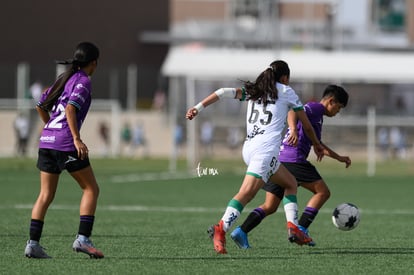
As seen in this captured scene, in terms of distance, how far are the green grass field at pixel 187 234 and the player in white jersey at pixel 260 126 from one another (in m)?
0.47

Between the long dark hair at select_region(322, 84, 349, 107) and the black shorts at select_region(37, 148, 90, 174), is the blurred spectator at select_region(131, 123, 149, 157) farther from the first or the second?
the black shorts at select_region(37, 148, 90, 174)

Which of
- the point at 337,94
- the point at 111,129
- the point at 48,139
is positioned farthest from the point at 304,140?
the point at 111,129

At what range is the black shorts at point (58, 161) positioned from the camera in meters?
10.1

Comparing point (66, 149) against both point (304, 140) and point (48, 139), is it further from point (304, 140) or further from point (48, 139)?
point (304, 140)

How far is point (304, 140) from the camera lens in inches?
474

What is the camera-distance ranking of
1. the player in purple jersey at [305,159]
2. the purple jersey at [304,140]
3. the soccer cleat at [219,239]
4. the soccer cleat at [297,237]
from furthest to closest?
the purple jersey at [304,140], the player in purple jersey at [305,159], the soccer cleat at [297,237], the soccer cleat at [219,239]

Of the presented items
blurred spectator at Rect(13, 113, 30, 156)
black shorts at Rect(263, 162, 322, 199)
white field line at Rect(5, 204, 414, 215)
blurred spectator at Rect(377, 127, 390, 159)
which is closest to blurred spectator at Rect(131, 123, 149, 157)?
blurred spectator at Rect(13, 113, 30, 156)

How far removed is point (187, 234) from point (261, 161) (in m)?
2.78

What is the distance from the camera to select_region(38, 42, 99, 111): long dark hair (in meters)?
10.2

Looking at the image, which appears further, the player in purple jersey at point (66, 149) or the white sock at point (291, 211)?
the white sock at point (291, 211)

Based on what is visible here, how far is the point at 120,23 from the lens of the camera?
59.6m

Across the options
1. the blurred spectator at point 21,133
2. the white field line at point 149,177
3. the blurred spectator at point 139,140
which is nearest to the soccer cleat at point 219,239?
the white field line at point 149,177

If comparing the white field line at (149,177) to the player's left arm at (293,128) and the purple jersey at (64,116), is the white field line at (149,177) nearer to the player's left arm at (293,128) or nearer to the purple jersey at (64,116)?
the player's left arm at (293,128)

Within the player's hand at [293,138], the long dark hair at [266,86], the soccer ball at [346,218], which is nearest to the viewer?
the long dark hair at [266,86]
